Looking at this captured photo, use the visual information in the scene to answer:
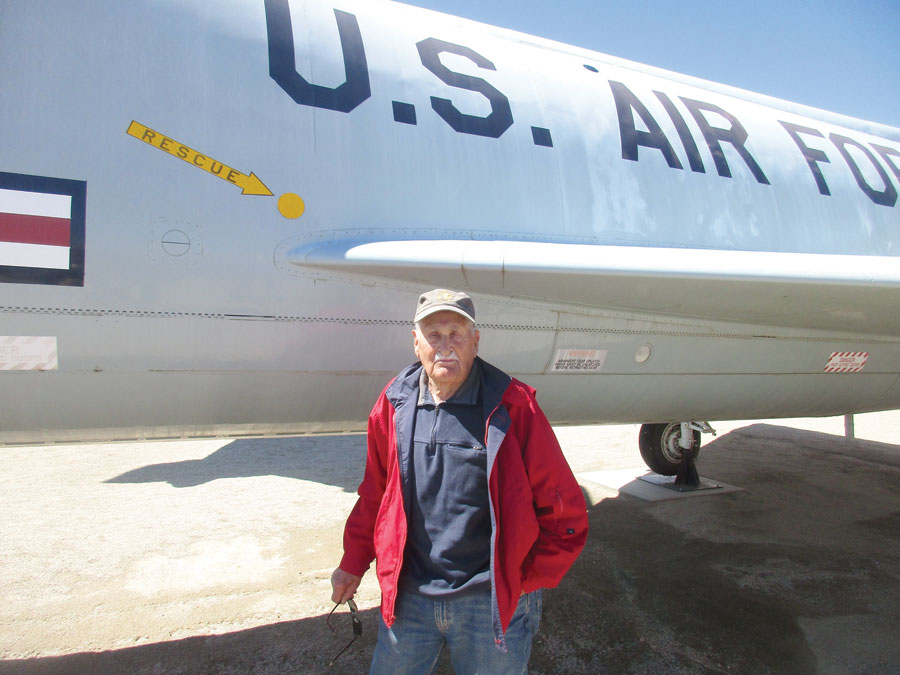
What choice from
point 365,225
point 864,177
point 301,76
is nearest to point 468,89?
point 301,76

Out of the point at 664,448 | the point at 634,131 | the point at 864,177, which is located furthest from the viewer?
the point at 664,448

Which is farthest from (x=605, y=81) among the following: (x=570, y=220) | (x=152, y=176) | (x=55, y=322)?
(x=55, y=322)

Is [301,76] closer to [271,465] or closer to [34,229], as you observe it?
[34,229]

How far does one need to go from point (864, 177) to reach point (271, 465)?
694cm

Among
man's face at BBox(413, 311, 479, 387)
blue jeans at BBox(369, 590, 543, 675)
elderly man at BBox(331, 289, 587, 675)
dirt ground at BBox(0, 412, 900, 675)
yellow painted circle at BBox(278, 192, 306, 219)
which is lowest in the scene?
dirt ground at BBox(0, 412, 900, 675)

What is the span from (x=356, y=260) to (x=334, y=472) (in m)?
5.05

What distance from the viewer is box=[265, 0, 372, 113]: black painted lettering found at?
272cm

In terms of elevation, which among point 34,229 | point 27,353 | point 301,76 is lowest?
point 27,353

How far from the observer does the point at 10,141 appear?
2229mm

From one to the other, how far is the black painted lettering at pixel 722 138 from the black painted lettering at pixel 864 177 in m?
1.07

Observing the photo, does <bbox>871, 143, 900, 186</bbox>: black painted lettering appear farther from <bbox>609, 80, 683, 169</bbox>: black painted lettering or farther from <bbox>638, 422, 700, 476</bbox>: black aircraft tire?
<bbox>638, 422, 700, 476</bbox>: black aircraft tire

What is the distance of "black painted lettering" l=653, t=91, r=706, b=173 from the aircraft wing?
32.3 inches

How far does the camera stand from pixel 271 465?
24.6 feet

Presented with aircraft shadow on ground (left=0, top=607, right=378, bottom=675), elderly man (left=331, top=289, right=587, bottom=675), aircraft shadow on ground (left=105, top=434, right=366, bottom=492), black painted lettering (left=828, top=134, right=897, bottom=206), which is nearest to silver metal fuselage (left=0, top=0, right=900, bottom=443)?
black painted lettering (left=828, top=134, right=897, bottom=206)
